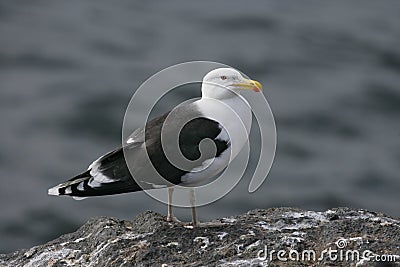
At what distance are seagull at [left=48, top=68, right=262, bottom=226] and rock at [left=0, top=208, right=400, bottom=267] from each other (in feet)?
1.19

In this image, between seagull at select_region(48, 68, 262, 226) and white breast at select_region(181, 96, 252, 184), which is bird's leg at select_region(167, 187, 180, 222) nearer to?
seagull at select_region(48, 68, 262, 226)

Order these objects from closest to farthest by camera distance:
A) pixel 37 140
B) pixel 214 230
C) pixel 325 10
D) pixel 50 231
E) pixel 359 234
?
1. pixel 359 234
2. pixel 214 230
3. pixel 50 231
4. pixel 37 140
5. pixel 325 10

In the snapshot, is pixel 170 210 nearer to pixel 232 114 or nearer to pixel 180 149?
pixel 180 149

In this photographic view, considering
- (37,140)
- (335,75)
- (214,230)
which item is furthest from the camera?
(335,75)

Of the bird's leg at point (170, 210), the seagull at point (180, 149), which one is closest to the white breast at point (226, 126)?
the seagull at point (180, 149)

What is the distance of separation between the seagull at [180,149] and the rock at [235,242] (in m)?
0.36

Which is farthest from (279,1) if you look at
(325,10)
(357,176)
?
(357,176)

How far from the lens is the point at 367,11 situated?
23.9m

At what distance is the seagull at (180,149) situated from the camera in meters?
7.47

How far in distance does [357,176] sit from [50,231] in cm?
598

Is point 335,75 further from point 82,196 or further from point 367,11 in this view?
point 82,196

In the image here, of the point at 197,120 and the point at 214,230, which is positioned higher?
the point at 197,120

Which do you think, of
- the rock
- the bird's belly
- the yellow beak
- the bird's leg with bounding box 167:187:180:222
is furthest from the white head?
the rock

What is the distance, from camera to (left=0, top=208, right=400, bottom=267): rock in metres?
6.68
